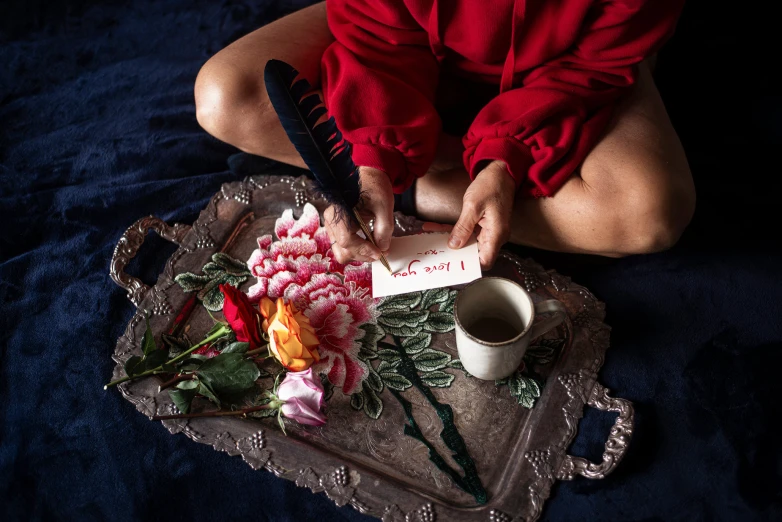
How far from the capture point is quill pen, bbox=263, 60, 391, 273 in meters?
0.76

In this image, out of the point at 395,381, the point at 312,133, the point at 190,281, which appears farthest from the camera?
the point at 190,281

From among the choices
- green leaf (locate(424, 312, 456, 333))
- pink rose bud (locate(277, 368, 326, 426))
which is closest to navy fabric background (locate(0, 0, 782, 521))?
pink rose bud (locate(277, 368, 326, 426))

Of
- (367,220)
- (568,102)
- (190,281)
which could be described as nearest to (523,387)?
(367,220)

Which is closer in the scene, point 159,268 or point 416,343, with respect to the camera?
point 416,343

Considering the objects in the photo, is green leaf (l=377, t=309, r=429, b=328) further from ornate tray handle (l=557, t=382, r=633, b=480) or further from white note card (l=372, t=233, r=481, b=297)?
ornate tray handle (l=557, t=382, r=633, b=480)

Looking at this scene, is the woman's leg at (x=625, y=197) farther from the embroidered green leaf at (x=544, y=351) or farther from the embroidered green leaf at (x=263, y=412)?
the embroidered green leaf at (x=263, y=412)

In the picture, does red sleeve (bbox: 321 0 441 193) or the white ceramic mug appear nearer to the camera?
the white ceramic mug

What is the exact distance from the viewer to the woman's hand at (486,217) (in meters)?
0.84

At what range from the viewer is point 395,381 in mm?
860

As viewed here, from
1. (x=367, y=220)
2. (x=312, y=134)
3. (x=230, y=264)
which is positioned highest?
(x=312, y=134)

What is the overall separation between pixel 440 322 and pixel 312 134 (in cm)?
33

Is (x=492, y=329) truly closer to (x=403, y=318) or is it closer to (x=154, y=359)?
(x=403, y=318)

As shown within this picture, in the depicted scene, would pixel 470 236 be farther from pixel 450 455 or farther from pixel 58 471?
pixel 58 471

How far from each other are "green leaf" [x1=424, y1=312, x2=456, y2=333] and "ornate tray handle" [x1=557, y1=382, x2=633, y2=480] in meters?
0.22
